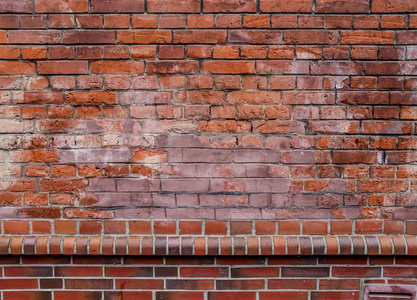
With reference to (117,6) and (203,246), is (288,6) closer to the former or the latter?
(117,6)

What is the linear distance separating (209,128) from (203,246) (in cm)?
75

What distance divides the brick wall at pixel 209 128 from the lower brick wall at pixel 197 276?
47 mm

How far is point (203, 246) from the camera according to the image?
215 centimetres

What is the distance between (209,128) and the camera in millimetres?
2137

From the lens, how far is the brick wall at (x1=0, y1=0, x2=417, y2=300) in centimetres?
207

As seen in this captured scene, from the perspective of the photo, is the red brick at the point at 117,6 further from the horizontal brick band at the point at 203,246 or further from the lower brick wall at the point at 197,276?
the lower brick wall at the point at 197,276

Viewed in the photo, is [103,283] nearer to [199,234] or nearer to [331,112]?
[199,234]

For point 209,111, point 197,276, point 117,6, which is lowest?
point 197,276

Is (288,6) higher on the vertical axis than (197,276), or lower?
higher

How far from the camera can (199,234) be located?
7.25 ft

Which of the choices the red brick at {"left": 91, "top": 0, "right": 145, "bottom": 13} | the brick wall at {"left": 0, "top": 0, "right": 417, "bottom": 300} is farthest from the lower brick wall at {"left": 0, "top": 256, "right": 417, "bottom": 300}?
the red brick at {"left": 91, "top": 0, "right": 145, "bottom": 13}

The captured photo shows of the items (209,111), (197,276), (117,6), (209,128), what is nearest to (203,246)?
(197,276)

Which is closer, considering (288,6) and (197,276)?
(288,6)

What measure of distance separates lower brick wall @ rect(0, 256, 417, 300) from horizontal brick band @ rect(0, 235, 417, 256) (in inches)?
3.7
